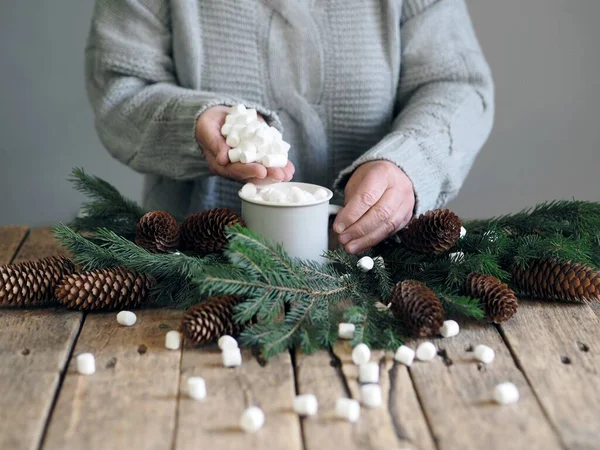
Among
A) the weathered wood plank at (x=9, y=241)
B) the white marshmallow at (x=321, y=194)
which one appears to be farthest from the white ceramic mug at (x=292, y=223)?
the weathered wood plank at (x=9, y=241)

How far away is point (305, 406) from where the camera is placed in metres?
0.69

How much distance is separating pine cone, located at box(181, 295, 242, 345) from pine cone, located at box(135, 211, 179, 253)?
16cm

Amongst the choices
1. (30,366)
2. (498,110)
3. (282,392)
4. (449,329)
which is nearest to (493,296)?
(449,329)

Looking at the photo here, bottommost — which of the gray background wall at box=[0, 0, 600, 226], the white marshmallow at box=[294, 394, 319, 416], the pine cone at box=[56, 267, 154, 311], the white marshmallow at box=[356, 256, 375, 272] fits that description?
the gray background wall at box=[0, 0, 600, 226]

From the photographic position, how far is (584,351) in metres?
0.82

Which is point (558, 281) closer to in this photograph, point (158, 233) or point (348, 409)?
point (348, 409)

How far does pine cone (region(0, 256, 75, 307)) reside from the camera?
92 centimetres

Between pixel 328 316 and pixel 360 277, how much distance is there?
11 centimetres

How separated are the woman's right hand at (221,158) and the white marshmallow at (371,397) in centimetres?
36

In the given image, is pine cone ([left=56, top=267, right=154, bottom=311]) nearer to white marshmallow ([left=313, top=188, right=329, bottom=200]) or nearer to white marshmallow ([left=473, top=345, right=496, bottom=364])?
white marshmallow ([left=313, top=188, right=329, bottom=200])

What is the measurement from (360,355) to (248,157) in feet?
1.04

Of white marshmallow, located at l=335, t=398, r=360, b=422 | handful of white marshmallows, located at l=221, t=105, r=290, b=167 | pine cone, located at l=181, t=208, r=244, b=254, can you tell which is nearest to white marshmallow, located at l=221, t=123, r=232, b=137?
handful of white marshmallows, located at l=221, t=105, r=290, b=167

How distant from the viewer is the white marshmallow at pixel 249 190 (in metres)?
0.96

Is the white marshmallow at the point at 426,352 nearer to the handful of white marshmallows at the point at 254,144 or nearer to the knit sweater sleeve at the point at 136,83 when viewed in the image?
the handful of white marshmallows at the point at 254,144
